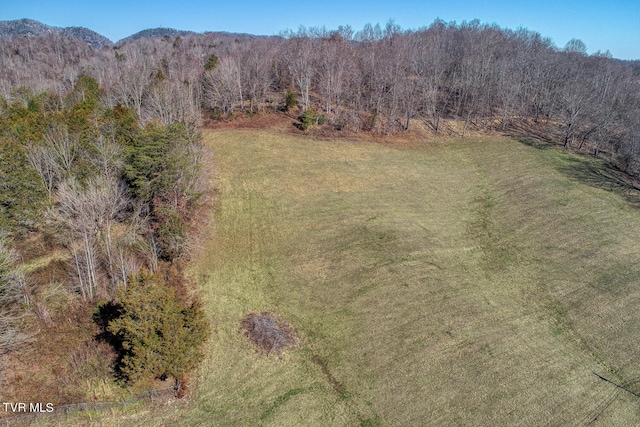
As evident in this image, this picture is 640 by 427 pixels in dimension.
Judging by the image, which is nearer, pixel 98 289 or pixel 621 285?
pixel 98 289

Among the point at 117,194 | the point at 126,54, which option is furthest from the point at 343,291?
the point at 126,54

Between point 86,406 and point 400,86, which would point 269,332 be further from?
point 400,86

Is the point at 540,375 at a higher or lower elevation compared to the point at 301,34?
lower

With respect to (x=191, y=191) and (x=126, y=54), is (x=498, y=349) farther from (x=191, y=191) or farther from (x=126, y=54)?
(x=126, y=54)

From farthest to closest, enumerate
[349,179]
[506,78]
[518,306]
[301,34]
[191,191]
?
[301,34]
[506,78]
[349,179]
[191,191]
[518,306]

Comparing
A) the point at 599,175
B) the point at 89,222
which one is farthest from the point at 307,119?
the point at 89,222

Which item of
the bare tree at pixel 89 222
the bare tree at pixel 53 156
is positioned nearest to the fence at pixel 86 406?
the bare tree at pixel 89 222
